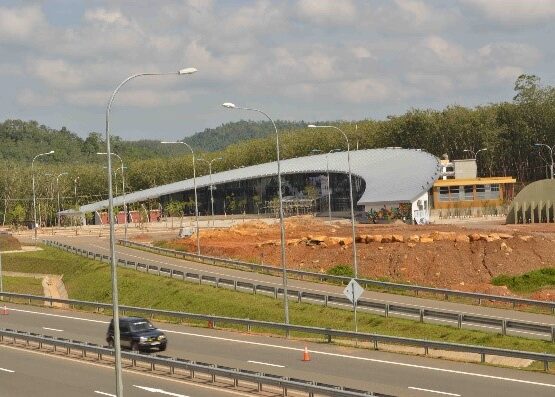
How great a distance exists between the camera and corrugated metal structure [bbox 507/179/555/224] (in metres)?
101

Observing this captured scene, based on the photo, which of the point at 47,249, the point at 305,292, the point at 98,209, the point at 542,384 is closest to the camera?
the point at 542,384

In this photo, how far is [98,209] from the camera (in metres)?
160

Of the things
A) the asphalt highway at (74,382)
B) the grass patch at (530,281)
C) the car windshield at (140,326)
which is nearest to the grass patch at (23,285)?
the asphalt highway at (74,382)

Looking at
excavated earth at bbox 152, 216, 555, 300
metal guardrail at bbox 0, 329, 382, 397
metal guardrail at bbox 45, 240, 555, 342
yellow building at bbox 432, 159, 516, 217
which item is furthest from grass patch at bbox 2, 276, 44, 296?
yellow building at bbox 432, 159, 516, 217

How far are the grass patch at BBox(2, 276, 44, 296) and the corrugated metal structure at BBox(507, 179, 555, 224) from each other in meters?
49.0

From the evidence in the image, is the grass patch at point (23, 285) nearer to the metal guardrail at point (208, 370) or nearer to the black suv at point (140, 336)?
the metal guardrail at point (208, 370)

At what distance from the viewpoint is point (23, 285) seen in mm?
85438

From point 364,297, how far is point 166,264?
28.4 meters

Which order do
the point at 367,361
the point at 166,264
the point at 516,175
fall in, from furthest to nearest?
the point at 516,175 → the point at 166,264 → the point at 367,361

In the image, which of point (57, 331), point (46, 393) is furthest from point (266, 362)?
point (57, 331)

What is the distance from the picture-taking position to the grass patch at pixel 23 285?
81.4 meters

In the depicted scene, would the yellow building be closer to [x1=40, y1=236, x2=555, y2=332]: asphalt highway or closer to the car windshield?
[x1=40, y1=236, x2=555, y2=332]: asphalt highway

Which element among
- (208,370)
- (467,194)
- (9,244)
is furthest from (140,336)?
(467,194)

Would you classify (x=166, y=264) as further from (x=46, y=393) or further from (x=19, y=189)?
(x=19, y=189)
